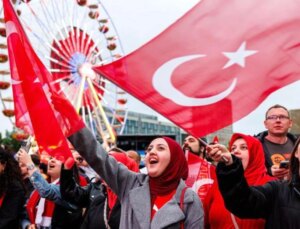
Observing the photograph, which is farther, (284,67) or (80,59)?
(80,59)

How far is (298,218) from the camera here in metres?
3.06

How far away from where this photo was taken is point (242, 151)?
389cm

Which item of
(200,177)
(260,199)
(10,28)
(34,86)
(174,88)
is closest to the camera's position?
(260,199)

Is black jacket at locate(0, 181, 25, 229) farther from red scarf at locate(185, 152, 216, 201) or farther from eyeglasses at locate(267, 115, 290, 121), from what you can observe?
eyeglasses at locate(267, 115, 290, 121)

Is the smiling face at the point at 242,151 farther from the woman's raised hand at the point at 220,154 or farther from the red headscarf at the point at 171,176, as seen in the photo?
the woman's raised hand at the point at 220,154

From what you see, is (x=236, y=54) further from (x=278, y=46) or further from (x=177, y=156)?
(x=177, y=156)

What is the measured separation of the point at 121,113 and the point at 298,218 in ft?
58.1

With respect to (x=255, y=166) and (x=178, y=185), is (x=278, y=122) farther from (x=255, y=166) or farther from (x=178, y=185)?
(x=178, y=185)

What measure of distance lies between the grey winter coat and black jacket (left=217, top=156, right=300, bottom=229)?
1.20 feet

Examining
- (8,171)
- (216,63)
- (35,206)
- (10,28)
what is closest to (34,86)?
(10,28)

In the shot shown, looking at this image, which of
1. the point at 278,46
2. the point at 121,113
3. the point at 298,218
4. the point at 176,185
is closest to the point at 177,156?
the point at 176,185

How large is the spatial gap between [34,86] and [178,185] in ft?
3.66

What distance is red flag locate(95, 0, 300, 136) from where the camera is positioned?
373cm

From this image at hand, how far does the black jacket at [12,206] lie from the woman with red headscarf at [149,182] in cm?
163
